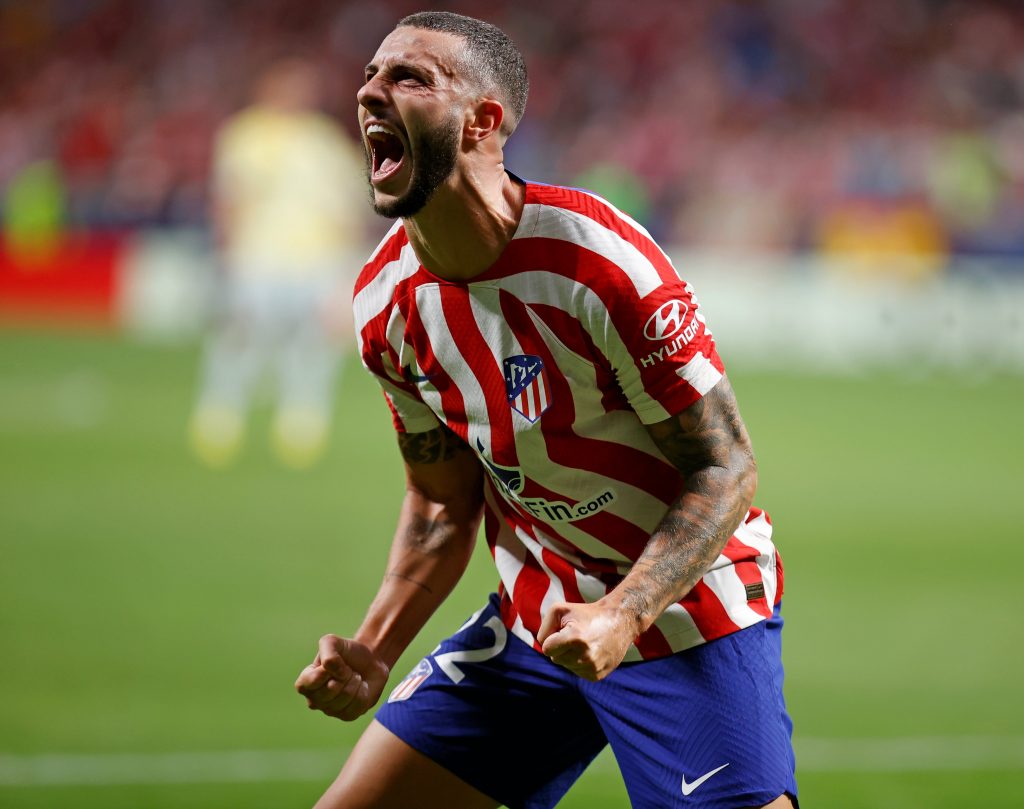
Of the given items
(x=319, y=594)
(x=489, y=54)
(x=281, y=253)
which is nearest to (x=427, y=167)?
(x=489, y=54)

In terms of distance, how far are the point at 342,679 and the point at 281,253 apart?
8623mm

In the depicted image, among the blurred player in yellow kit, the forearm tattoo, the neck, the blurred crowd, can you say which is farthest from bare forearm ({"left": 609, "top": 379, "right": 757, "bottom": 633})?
the blurred crowd

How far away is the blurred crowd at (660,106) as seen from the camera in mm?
18391

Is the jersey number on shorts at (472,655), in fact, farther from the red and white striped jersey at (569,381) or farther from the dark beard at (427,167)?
the dark beard at (427,167)

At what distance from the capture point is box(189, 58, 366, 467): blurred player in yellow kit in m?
10.9

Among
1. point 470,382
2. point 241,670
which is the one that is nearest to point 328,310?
point 241,670

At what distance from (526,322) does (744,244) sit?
53.0ft

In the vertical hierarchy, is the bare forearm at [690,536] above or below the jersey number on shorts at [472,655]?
above

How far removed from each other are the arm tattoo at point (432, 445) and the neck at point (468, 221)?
49cm

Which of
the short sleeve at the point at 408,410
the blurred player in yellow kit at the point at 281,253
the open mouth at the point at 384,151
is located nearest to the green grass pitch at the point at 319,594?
the blurred player in yellow kit at the point at 281,253

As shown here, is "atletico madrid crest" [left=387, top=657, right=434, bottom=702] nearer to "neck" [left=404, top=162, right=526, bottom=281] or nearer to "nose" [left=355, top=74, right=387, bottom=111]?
"neck" [left=404, top=162, right=526, bottom=281]

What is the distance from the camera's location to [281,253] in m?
11.3

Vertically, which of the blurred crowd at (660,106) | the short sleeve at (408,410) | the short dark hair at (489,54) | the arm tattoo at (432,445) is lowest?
the arm tattoo at (432,445)

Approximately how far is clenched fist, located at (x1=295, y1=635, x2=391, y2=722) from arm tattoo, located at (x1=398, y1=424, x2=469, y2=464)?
469 millimetres
